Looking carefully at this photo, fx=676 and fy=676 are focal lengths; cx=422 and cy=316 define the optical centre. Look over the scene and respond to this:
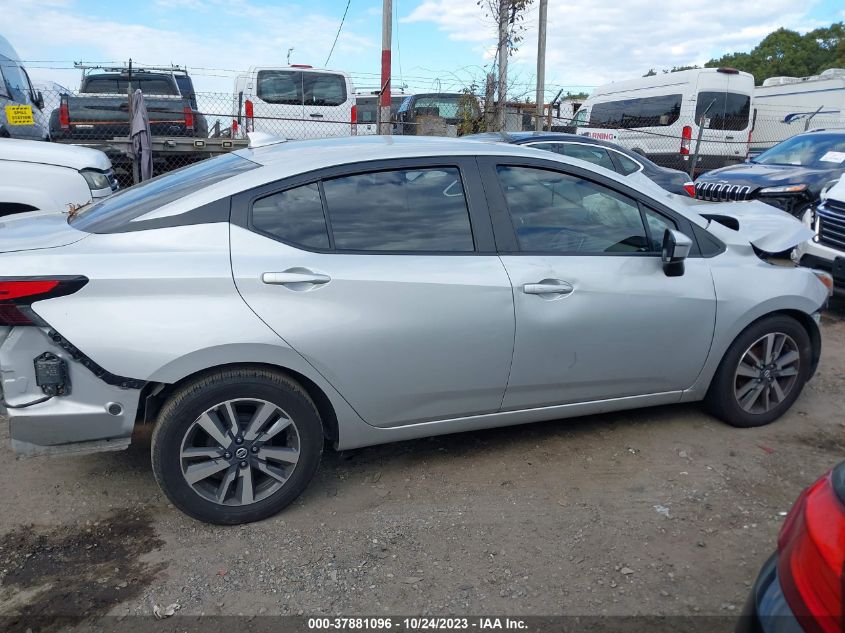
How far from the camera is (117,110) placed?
10.3 meters

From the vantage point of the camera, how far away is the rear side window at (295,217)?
2.97 m

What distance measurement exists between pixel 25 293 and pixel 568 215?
2508 millimetres

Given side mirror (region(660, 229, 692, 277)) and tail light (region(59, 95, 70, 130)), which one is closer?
side mirror (region(660, 229, 692, 277))

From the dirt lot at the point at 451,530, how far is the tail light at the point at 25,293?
1001mm

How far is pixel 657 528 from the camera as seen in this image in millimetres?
3027

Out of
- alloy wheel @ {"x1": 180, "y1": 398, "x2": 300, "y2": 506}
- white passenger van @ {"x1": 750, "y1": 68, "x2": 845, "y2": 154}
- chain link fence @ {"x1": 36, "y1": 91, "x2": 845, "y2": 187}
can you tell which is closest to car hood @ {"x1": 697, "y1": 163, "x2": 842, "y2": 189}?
chain link fence @ {"x1": 36, "y1": 91, "x2": 845, "y2": 187}

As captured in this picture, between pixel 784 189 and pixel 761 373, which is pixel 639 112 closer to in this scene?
pixel 784 189

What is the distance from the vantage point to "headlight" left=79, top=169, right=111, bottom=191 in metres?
6.01

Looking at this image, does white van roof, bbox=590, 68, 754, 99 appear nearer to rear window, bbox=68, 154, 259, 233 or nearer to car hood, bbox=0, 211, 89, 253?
rear window, bbox=68, 154, 259, 233

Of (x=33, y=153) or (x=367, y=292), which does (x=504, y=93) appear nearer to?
(x=33, y=153)

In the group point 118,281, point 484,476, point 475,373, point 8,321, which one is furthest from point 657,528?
point 8,321

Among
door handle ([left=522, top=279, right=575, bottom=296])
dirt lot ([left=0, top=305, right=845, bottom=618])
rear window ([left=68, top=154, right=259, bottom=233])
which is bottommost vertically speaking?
dirt lot ([left=0, top=305, right=845, bottom=618])

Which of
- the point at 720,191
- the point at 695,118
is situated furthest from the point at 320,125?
the point at 695,118

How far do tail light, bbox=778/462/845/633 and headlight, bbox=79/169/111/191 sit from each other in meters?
6.07
